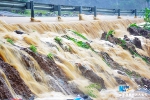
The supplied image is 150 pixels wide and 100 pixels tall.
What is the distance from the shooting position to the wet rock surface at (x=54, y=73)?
352 inches

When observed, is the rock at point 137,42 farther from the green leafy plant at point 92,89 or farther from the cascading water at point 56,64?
the green leafy plant at point 92,89

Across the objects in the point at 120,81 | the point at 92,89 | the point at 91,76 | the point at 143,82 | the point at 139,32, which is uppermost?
the point at 139,32

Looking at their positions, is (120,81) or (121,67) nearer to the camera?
(120,81)

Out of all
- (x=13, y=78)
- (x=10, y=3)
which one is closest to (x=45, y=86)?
(x=13, y=78)

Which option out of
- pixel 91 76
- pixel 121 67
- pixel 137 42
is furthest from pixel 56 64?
pixel 137 42

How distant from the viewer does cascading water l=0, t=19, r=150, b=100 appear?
808cm

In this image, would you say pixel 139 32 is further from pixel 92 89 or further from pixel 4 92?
pixel 4 92

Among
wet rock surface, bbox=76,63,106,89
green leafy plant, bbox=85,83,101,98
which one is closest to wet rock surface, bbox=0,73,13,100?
green leafy plant, bbox=85,83,101,98

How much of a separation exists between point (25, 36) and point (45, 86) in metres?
2.34

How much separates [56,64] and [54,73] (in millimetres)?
418

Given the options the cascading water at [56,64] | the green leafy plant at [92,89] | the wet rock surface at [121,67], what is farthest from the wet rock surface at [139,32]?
the green leafy plant at [92,89]

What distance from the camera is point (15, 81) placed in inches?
309

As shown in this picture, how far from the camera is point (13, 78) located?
786 cm

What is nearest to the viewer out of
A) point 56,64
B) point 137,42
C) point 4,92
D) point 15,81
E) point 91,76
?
point 4,92
